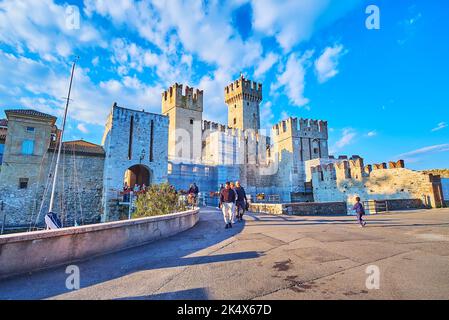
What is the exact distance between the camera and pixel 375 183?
2050 cm

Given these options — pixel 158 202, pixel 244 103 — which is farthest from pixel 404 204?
pixel 244 103

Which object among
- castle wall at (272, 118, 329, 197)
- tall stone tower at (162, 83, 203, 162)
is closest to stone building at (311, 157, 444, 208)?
castle wall at (272, 118, 329, 197)

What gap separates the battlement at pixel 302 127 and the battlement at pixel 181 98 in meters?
14.9

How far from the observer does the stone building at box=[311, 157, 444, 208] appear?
15.8 m

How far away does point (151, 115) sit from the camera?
23062mm

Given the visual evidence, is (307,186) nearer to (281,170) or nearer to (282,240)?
(281,170)

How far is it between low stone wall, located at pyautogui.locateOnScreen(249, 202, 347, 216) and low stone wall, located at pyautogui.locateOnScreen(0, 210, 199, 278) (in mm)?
8955

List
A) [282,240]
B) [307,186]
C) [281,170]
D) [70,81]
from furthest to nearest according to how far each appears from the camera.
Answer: [281,170] → [307,186] → [70,81] → [282,240]

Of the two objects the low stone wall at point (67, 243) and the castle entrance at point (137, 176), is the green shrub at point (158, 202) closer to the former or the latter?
the low stone wall at point (67, 243)

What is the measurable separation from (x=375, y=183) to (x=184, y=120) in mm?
26489

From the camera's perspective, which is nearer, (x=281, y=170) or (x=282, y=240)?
(x=282, y=240)

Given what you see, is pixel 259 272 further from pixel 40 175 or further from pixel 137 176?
pixel 137 176
